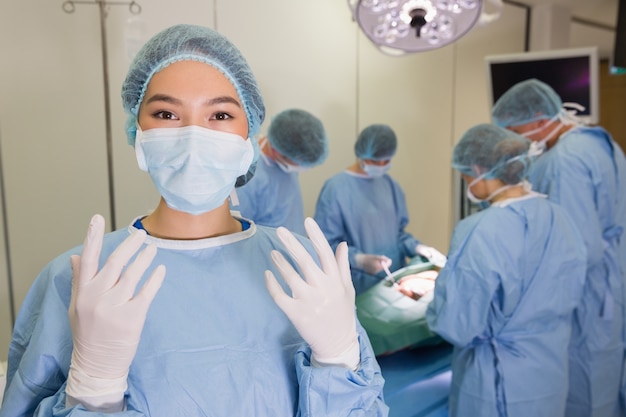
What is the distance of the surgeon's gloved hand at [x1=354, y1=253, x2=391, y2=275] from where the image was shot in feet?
7.81

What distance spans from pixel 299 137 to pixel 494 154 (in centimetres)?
81

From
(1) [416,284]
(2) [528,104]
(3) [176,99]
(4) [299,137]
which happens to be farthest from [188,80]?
(2) [528,104]

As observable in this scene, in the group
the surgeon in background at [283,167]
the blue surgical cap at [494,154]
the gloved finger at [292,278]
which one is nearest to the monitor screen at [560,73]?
the blue surgical cap at [494,154]

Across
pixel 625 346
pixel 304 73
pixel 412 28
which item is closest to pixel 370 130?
pixel 304 73

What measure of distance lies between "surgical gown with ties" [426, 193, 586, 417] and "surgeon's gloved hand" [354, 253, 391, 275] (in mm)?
657

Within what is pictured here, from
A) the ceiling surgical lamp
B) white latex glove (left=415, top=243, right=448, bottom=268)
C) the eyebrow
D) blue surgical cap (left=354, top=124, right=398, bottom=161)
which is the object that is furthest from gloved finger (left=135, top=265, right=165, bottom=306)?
blue surgical cap (left=354, top=124, right=398, bottom=161)

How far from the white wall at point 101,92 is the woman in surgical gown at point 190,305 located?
124cm

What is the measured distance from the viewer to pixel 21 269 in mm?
2045

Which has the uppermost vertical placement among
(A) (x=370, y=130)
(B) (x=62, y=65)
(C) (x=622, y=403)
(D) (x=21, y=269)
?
(B) (x=62, y=65)

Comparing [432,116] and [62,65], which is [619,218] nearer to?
[432,116]

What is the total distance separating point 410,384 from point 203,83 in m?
1.62

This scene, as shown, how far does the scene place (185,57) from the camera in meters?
0.92

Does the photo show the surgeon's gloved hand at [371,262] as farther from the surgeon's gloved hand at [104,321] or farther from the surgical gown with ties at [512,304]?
the surgeon's gloved hand at [104,321]

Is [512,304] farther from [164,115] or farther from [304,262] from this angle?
[164,115]
